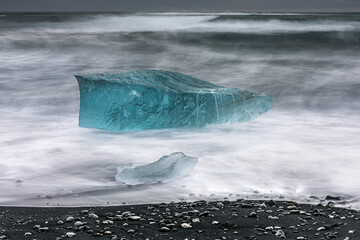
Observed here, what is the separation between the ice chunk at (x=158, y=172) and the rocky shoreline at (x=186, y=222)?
0.64 metres

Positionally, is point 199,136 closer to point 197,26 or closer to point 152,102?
point 152,102

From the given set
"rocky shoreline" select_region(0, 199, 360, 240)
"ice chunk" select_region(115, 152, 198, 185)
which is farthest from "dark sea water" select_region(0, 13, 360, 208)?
"rocky shoreline" select_region(0, 199, 360, 240)

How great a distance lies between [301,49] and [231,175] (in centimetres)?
1143

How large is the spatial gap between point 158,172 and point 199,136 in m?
1.96

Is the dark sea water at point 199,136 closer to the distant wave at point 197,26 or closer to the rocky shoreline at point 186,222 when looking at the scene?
the rocky shoreline at point 186,222

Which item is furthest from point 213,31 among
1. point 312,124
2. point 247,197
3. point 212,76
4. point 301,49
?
point 247,197

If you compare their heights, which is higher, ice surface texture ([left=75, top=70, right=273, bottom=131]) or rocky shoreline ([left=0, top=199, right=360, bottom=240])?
ice surface texture ([left=75, top=70, right=273, bottom=131])

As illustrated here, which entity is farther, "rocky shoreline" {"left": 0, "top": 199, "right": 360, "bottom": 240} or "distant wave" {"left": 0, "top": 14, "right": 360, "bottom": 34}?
"distant wave" {"left": 0, "top": 14, "right": 360, "bottom": 34}

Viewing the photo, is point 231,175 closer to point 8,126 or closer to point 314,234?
point 314,234

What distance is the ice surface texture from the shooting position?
20.0ft

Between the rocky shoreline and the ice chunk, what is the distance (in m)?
0.64

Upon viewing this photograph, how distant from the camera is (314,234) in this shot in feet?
9.89

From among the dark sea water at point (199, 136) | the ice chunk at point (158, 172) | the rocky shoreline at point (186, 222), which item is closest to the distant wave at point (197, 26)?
the dark sea water at point (199, 136)

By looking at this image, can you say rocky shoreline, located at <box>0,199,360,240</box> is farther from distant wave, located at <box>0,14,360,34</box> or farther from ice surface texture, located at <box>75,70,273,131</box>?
distant wave, located at <box>0,14,360,34</box>
